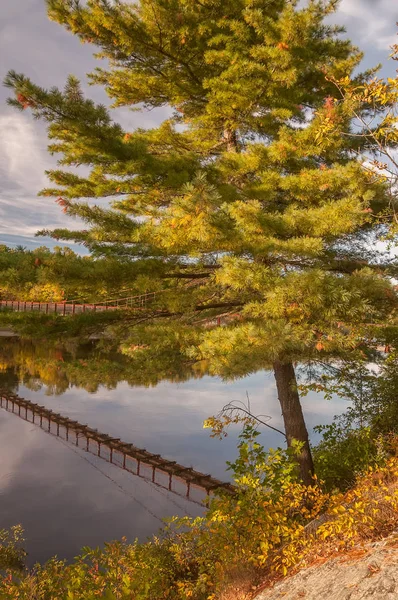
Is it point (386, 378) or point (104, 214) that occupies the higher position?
point (104, 214)

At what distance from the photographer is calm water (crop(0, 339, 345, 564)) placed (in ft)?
50.8

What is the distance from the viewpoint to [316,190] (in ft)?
26.8

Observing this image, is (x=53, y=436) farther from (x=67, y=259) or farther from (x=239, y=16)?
(x=239, y=16)

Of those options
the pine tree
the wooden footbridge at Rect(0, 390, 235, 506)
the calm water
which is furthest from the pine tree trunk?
the wooden footbridge at Rect(0, 390, 235, 506)

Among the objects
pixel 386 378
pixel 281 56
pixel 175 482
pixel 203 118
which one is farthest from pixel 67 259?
pixel 175 482

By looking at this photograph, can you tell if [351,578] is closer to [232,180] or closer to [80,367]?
[80,367]

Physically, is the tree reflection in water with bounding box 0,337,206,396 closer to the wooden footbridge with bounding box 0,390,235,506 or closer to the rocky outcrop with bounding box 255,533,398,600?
the wooden footbridge with bounding box 0,390,235,506

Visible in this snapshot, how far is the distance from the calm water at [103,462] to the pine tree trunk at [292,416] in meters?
4.47

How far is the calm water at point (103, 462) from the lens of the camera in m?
15.5

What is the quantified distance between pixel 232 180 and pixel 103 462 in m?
18.0

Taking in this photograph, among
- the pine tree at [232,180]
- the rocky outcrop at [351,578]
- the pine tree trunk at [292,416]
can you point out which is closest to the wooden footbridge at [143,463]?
the pine tree trunk at [292,416]

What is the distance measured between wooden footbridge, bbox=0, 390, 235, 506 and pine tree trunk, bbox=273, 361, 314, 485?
6.73 meters

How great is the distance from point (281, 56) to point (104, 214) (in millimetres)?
4427

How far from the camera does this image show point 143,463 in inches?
843
